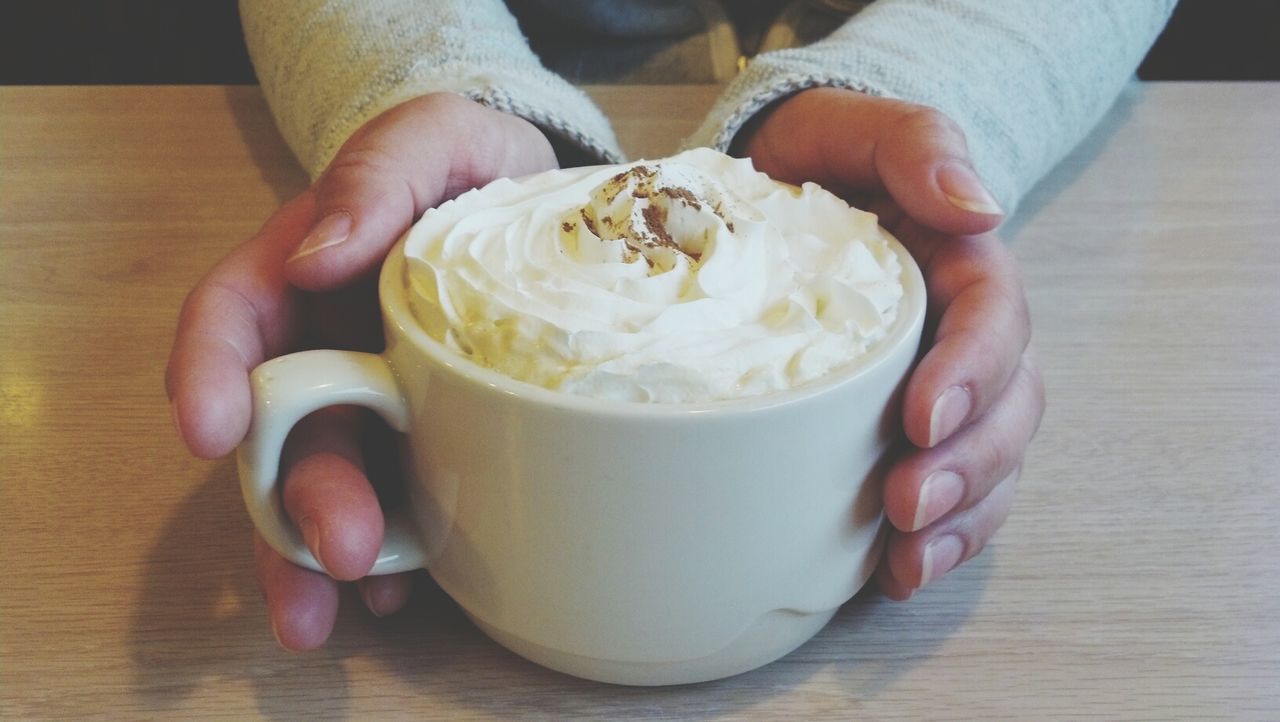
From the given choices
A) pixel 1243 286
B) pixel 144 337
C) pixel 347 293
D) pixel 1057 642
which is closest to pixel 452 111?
pixel 347 293

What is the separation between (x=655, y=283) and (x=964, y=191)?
16 centimetres

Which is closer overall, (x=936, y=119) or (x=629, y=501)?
(x=629, y=501)

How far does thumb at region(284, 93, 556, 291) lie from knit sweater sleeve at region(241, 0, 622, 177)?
0.03 m

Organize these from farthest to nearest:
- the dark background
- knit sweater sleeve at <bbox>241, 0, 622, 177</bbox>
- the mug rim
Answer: the dark background
knit sweater sleeve at <bbox>241, 0, 622, 177</bbox>
the mug rim

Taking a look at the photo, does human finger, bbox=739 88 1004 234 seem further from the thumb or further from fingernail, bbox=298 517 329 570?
fingernail, bbox=298 517 329 570

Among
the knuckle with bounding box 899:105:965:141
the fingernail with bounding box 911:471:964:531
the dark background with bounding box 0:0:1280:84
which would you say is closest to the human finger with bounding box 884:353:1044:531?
the fingernail with bounding box 911:471:964:531

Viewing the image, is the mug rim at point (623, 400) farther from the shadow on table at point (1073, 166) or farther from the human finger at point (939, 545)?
the shadow on table at point (1073, 166)

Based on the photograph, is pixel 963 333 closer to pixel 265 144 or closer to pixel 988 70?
pixel 988 70

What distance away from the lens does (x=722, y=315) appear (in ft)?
1.13

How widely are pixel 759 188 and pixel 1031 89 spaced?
358 mm

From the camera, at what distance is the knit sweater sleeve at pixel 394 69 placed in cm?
61

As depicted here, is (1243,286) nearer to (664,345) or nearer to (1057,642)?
(1057,642)

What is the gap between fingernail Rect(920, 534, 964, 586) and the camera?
1.33 feet

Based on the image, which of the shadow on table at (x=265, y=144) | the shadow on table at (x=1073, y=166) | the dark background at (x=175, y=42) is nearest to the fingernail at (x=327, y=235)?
the shadow on table at (x=265, y=144)
